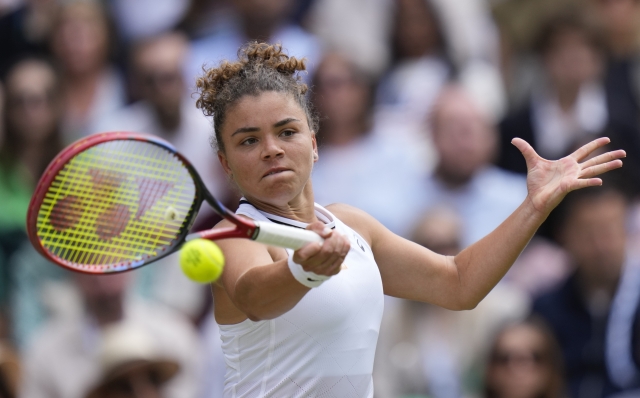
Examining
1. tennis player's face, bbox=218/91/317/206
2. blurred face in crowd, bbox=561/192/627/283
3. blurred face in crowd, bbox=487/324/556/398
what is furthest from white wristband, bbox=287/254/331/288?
blurred face in crowd, bbox=561/192/627/283

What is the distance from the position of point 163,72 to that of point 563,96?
3.11 m

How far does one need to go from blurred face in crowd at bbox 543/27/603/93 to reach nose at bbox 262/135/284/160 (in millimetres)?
4735

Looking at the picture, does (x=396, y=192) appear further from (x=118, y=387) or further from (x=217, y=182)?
(x=118, y=387)

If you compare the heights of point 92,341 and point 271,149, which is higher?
point 271,149

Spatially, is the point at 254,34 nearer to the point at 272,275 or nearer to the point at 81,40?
the point at 81,40

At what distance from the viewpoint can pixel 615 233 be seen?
6500mm

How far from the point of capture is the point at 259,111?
130 inches

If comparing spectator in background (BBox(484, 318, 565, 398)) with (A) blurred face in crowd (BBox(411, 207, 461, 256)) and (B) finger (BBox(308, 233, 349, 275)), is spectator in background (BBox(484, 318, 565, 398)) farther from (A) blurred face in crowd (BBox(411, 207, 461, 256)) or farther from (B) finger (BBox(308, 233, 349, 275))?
(B) finger (BBox(308, 233, 349, 275))

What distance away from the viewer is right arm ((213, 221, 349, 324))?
9.41 feet

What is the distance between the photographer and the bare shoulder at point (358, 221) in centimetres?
366

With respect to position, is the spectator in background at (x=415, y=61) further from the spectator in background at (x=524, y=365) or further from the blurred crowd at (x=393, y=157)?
the spectator in background at (x=524, y=365)

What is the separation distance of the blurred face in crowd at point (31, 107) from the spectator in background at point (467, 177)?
2847mm

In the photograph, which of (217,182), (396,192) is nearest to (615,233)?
(396,192)

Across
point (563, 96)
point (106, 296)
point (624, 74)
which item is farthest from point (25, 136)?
point (624, 74)
